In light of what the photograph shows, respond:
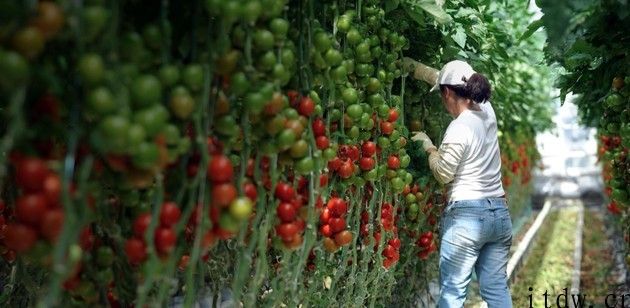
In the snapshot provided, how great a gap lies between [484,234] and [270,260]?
2.88ft

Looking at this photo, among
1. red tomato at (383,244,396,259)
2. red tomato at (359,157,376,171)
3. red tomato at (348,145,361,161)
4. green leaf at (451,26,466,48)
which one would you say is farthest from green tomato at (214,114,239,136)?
green leaf at (451,26,466,48)

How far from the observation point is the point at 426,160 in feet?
8.63

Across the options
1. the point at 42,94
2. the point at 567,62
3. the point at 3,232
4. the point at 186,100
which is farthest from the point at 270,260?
the point at 567,62

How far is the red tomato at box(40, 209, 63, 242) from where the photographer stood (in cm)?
99

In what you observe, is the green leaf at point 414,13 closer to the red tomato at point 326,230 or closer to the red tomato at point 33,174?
the red tomato at point 326,230

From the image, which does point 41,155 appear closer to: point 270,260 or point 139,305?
point 139,305

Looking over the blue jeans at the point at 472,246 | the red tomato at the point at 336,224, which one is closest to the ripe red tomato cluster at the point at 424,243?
the blue jeans at the point at 472,246

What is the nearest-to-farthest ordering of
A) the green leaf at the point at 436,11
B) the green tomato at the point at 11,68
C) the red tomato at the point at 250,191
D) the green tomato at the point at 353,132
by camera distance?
the green tomato at the point at 11,68 < the red tomato at the point at 250,191 < the green tomato at the point at 353,132 < the green leaf at the point at 436,11

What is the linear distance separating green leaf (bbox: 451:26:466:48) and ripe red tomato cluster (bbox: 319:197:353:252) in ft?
3.31

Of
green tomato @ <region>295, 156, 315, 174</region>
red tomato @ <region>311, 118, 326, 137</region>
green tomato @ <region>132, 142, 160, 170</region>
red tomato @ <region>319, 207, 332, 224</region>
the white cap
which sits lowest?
red tomato @ <region>319, 207, 332, 224</region>

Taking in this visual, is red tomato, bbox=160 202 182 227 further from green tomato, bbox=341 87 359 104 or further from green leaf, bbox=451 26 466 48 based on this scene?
green leaf, bbox=451 26 466 48

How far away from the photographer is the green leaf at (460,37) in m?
2.60

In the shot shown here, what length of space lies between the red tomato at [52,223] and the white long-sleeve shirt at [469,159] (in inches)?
65.2

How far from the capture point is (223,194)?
1.24 m
